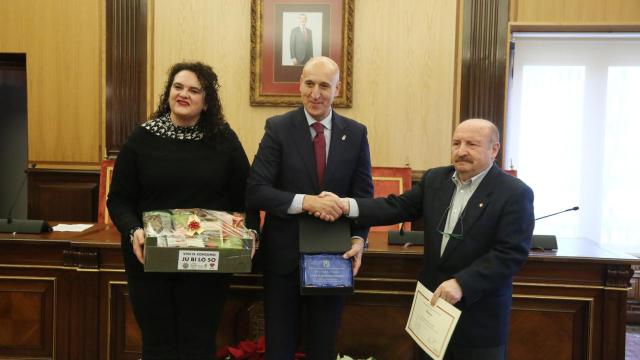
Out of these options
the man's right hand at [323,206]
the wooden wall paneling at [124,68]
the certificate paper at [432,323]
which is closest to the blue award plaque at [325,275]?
the man's right hand at [323,206]

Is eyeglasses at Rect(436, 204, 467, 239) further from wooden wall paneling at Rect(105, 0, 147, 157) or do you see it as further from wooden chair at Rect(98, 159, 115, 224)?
wooden wall paneling at Rect(105, 0, 147, 157)

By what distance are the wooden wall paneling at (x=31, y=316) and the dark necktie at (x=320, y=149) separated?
66.3 inches

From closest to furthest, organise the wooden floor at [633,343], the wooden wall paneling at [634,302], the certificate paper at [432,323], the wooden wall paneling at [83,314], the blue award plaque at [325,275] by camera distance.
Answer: the certificate paper at [432,323], the blue award plaque at [325,275], the wooden wall paneling at [83,314], the wooden floor at [633,343], the wooden wall paneling at [634,302]

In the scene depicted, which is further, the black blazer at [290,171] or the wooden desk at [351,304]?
the wooden desk at [351,304]

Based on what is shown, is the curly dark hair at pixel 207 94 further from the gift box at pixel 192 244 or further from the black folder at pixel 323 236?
the black folder at pixel 323 236

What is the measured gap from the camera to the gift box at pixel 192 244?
5.48 feet

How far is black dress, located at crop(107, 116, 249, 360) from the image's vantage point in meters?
1.82

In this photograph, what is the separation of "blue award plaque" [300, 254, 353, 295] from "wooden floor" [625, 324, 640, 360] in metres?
2.71

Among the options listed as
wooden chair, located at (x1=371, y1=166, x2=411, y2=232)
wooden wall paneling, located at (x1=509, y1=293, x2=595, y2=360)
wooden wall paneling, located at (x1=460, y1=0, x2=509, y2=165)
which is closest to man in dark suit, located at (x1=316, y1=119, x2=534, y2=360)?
wooden wall paneling, located at (x1=509, y1=293, x2=595, y2=360)

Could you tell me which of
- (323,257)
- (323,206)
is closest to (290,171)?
(323,206)

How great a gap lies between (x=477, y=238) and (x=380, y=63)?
2.69m

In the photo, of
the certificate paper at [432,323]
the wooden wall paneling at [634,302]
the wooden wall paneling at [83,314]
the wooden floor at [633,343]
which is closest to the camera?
the certificate paper at [432,323]

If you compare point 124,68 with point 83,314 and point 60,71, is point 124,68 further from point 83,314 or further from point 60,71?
point 83,314

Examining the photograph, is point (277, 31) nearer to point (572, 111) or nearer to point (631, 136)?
point (572, 111)
